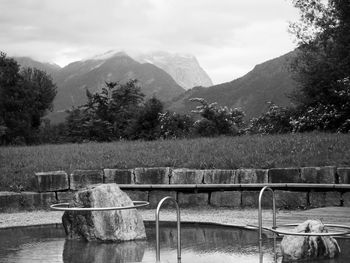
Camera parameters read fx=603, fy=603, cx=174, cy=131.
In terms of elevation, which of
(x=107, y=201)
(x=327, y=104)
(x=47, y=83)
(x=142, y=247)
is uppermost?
(x=47, y=83)

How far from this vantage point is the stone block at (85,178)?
12.8m

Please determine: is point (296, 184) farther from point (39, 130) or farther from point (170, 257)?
point (39, 130)

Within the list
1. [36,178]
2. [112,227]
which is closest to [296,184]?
[112,227]

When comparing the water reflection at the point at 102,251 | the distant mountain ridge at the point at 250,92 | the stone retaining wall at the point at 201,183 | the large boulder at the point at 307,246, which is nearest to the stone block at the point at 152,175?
the stone retaining wall at the point at 201,183

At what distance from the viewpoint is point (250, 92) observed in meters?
77.1

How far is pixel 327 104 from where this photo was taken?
2173 cm

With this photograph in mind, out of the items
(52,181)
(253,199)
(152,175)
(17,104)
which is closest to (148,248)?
(253,199)

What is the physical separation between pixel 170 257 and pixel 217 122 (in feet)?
53.0

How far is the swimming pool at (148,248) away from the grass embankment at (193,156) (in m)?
3.59

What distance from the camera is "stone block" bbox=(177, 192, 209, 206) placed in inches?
488

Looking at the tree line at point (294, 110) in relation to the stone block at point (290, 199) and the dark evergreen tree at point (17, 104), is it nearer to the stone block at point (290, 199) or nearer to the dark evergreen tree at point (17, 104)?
the stone block at point (290, 199)

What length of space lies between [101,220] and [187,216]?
2.97 m

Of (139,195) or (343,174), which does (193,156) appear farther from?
(343,174)

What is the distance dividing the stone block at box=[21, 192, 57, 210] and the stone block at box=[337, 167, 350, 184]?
5.83 meters
